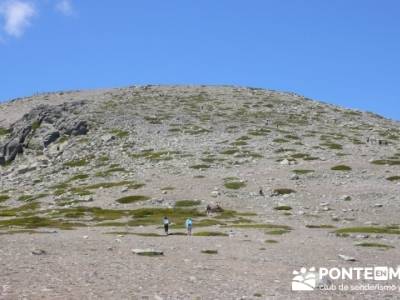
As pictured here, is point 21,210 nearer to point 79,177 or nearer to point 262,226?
point 79,177

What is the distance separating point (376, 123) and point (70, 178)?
287 ft

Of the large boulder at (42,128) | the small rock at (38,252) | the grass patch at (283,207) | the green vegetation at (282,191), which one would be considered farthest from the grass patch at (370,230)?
the large boulder at (42,128)

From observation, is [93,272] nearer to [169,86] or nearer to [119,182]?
[119,182]

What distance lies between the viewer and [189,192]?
228ft

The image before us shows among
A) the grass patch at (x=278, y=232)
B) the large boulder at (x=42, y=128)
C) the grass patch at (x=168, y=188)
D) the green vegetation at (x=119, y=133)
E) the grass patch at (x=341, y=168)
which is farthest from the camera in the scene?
the large boulder at (x=42, y=128)

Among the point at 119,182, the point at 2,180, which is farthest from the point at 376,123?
the point at 2,180

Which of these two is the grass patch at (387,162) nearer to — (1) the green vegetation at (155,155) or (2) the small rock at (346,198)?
(2) the small rock at (346,198)

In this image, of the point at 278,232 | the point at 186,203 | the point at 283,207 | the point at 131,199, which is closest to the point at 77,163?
the point at 131,199

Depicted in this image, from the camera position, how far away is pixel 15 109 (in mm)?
155750

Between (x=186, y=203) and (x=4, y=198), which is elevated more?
(x=4, y=198)

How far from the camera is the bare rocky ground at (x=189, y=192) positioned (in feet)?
78.6

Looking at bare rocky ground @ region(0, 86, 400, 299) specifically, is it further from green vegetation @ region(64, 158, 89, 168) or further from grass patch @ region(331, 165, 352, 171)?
grass patch @ region(331, 165, 352, 171)

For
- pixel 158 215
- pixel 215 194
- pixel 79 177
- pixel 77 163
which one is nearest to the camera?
pixel 158 215

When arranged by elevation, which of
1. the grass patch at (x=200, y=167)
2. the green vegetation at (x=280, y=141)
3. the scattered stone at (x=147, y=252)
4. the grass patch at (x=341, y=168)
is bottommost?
the scattered stone at (x=147, y=252)
